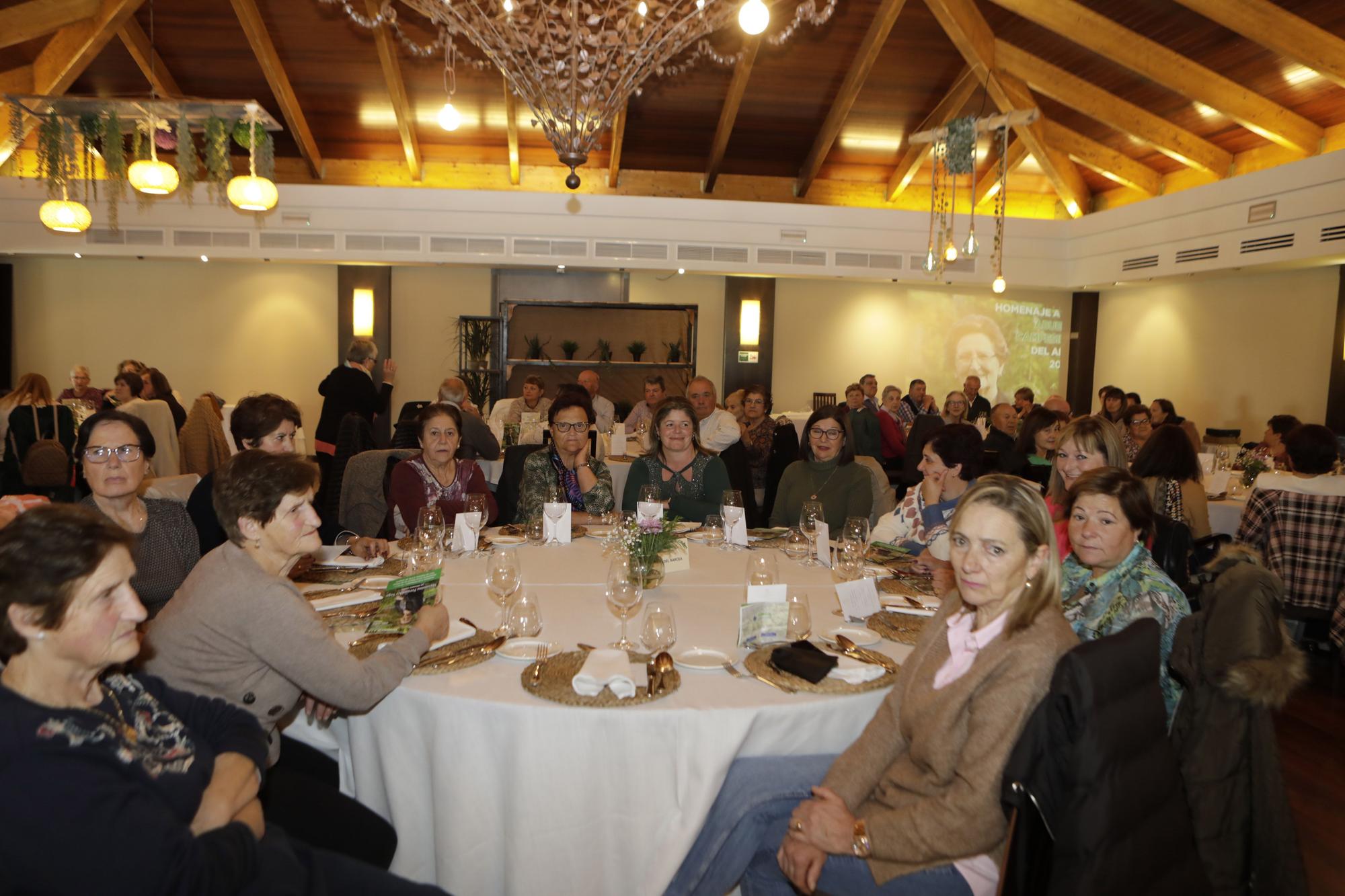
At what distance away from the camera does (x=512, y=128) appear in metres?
10.0

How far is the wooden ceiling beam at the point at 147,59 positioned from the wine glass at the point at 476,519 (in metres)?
7.27

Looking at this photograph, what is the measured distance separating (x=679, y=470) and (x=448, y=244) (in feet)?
23.1

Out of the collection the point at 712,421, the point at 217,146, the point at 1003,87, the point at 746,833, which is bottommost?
the point at 746,833

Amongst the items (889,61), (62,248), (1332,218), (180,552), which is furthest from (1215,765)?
(62,248)

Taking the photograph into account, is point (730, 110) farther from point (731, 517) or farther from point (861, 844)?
point (861, 844)

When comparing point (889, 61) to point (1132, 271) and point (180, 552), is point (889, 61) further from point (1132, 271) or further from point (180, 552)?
point (180, 552)

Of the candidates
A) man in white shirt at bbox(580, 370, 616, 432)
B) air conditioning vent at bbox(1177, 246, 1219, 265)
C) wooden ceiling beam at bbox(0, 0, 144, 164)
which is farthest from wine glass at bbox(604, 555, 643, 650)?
air conditioning vent at bbox(1177, 246, 1219, 265)

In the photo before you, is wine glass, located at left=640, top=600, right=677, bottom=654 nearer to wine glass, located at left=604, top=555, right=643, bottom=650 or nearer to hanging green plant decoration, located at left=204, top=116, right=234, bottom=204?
wine glass, located at left=604, top=555, right=643, bottom=650

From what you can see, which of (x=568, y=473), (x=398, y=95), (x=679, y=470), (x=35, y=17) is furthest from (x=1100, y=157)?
(x=35, y=17)

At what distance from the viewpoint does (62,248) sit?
10312mm

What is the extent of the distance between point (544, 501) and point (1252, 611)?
9.59ft

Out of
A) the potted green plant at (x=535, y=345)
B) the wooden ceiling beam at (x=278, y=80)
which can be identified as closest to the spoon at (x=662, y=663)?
the wooden ceiling beam at (x=278, y=80)

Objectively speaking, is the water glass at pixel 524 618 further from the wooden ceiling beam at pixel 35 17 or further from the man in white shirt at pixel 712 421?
the wooden ceiling beam at pixel 35 17

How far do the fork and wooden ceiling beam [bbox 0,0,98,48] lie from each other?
928 cm
